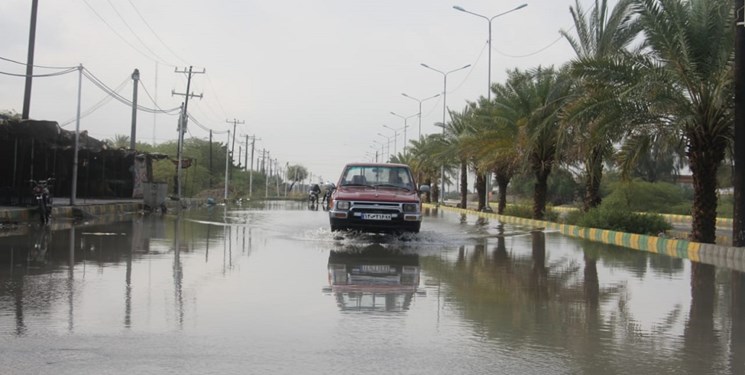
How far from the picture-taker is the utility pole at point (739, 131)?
15.2 meters

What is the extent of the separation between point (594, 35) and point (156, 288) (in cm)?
1843

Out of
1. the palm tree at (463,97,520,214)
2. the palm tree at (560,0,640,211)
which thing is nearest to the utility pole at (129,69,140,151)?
the palm tree at (463,97,520,214)

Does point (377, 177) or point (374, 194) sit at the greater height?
point (377, 177)

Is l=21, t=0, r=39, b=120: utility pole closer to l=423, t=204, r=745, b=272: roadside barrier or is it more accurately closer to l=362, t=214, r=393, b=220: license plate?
l=362, t=214, r=393, b=220: license plate

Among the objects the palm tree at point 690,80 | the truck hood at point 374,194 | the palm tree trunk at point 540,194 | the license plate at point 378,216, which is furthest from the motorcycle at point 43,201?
the palm tree trunk at point 540,194

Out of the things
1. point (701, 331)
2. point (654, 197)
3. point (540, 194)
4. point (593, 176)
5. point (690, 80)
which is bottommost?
point (701, 331)

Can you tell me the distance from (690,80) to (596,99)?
2.27m

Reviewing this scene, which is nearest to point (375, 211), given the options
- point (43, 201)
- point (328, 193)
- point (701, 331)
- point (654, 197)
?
point (701, 331)

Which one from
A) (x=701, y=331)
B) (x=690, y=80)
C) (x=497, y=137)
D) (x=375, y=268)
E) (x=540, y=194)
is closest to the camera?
(x=701, y=331)

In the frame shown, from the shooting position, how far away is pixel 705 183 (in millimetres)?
17156

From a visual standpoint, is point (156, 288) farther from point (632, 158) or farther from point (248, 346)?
point (632, 158)

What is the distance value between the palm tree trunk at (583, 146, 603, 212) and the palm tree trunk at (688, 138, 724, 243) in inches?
188

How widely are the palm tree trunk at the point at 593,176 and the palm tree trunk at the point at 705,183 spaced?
4.77 m

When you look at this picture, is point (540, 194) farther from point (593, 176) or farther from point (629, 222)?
point (629, 222)
